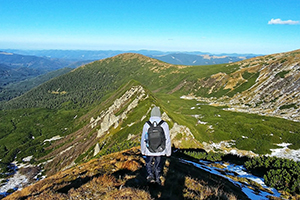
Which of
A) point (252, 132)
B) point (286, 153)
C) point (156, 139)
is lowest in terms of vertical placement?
point (286, 153)

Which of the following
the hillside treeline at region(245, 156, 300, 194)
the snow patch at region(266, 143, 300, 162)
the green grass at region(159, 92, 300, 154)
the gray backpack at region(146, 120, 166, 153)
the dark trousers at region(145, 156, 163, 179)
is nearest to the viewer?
the gray backpack at region(146, 120, 166, 153)

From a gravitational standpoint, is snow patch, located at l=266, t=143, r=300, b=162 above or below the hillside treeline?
below

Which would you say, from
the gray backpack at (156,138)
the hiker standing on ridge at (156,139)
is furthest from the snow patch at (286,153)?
the gray backpack at (156,138)

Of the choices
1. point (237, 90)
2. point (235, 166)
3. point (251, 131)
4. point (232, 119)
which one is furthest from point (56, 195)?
point (237, 90)

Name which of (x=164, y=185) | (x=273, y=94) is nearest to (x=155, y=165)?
(x=164, y=185)

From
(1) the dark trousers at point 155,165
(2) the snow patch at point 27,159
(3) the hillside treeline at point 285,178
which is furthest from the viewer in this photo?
(2) the snow patch at point 27,159

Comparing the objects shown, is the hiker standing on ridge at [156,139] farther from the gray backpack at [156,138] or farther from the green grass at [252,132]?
the green grass at [252,132]

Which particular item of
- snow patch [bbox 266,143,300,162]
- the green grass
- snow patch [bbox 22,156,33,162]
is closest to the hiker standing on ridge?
the green grass

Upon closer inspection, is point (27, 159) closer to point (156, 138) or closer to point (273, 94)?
point (156, 138)

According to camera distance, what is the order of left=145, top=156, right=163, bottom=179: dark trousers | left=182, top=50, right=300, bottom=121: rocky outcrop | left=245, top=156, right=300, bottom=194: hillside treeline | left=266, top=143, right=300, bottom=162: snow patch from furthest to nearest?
1. left=182, top=50, right=300, bottom=121: rocky outcrop
2. left=266, top=143, right=300, bottom=162: snow patch
3. left=245, top=156, right=300, bottom=194: hillside treeline
4. left=145, top=156, right=163, bottom=179: dark trousers

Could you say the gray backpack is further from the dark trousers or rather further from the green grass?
the green grass

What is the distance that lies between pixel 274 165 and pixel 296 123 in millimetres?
99339

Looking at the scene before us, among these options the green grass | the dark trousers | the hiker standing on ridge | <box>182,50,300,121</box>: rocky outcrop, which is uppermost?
the hiker standing on ridge

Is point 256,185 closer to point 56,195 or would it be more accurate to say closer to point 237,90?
point 56,195
